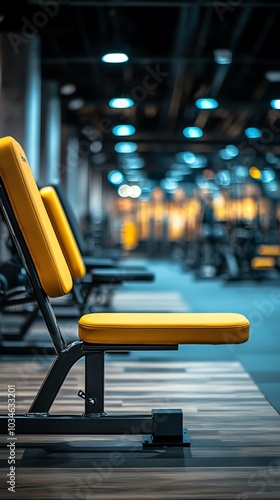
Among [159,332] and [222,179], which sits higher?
[222,179]

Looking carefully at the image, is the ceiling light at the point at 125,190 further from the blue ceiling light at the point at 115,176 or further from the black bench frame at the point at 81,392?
the black bench frame at the point at 81,392

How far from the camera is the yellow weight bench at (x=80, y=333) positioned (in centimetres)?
221

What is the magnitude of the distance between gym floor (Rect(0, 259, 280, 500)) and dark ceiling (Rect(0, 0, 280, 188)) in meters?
3.83

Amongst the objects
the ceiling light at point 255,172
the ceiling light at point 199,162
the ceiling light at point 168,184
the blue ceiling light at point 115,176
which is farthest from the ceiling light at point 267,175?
the ceiling light at point 168,184

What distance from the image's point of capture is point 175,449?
7.66 ft

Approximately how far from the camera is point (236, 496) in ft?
6.35

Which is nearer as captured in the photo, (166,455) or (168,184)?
(166,455)

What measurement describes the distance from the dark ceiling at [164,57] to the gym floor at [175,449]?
151 inches

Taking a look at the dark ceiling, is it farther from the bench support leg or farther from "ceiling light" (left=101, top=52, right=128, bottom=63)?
the bench support leg

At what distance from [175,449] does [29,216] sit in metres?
0.98

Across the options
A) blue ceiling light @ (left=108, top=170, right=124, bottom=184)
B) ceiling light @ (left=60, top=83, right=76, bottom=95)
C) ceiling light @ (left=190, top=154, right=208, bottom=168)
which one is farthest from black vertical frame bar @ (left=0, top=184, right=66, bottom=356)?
blue ceiling light @ (left=108, top=170, right=124, bottom=184)

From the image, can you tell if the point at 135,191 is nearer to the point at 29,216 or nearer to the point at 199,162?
the point at 199,162

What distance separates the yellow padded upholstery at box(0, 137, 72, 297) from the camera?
2.18 metres

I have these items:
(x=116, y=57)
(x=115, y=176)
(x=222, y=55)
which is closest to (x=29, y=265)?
(x=116, y=57)
